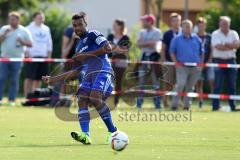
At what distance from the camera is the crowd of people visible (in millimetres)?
21234

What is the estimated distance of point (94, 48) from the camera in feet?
41.9

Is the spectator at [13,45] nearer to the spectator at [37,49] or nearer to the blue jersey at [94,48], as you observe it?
the spectator at [37,49]

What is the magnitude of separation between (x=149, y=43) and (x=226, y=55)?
201cm

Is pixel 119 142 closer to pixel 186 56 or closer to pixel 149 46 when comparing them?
pixel 186 56

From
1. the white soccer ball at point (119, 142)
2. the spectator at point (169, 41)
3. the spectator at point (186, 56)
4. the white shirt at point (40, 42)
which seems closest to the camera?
the white soccer ball at point (119, 142)

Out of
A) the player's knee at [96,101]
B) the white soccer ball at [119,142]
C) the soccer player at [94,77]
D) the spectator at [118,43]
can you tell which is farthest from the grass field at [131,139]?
the spectator at [118,43]

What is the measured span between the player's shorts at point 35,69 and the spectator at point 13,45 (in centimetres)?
40

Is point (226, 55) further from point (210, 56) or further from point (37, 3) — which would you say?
point (37, 3)

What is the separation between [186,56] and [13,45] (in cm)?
452

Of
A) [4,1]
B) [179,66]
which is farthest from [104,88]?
[4,1]

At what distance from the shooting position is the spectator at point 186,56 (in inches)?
828

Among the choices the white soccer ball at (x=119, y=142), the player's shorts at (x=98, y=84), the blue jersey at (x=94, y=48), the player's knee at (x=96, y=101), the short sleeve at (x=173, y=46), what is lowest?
the white soccer ball at (x=119, y=142)

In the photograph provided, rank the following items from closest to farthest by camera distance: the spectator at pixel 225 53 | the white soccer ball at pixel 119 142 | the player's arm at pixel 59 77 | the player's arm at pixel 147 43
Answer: the white soccer ball at pixel 119 142
the player's arm at pixel 59 77
the spectator at pixel 225 53
the player's arm at pixel 147 43

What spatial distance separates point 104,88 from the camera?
12.7m
